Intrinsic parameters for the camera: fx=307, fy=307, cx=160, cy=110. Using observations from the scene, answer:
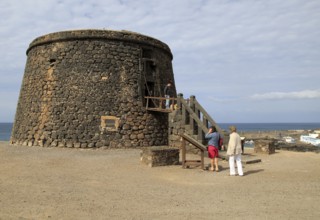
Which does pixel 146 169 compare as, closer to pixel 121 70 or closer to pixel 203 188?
pixel 203 188

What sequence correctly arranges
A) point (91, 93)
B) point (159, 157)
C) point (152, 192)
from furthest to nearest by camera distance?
point (91, 93) → point (159, 157) → point (152, 192)

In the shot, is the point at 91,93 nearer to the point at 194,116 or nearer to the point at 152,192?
the point at 194,116

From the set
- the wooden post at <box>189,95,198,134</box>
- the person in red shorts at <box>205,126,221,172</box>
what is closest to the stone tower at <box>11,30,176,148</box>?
the wooden post at <box>189,95,198,134</box>

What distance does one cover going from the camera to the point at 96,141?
47.5 feet

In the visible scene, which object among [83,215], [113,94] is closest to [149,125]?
[113,94]

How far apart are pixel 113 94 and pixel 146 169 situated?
270 inches

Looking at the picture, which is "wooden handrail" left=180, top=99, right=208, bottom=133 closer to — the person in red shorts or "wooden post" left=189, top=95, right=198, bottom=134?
"wooden post" left=189, top=95, right=198, bottom=134

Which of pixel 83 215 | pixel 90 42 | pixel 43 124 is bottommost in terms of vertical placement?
pixel 83 215

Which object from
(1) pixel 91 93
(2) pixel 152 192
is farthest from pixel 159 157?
(1) pixel 91 93

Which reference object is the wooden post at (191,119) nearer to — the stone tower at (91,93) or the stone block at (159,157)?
the stone block at (159,157)

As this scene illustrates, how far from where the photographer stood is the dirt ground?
4.89m

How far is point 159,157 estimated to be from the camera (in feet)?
31.6

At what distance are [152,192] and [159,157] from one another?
10.8ft

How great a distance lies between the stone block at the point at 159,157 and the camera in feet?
31.2
